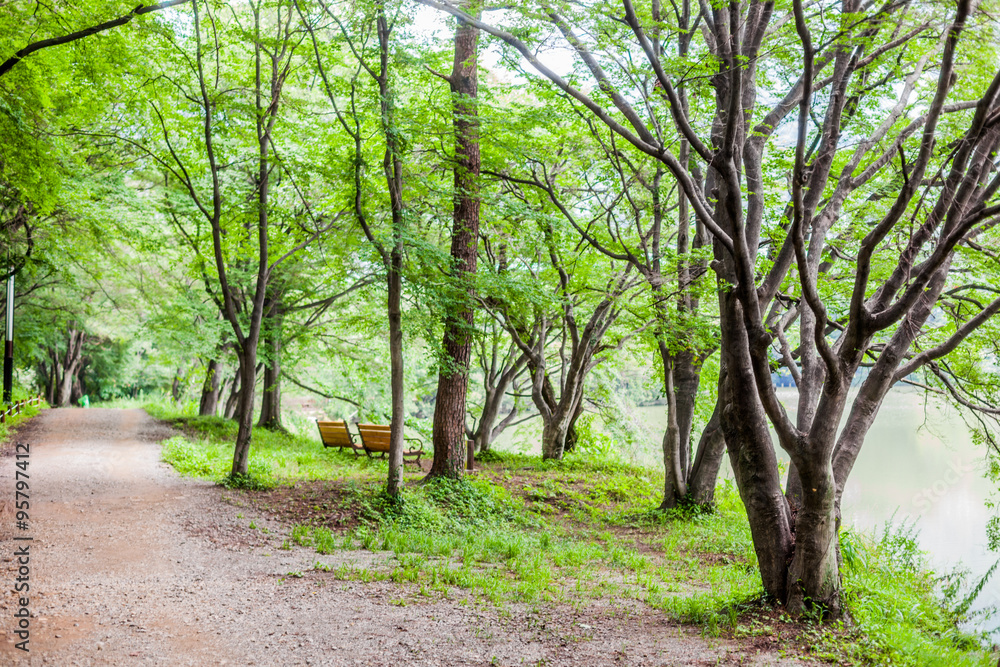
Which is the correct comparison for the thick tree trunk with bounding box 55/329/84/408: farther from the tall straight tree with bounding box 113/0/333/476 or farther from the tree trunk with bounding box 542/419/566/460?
the tree trunk with bounding box 542/419/566/460

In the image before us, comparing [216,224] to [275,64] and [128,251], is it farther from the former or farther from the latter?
[128,251]

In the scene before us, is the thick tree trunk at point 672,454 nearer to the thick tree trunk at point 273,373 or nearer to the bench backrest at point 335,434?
the bench backrest at point 335,434

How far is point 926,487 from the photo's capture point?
1625 cm

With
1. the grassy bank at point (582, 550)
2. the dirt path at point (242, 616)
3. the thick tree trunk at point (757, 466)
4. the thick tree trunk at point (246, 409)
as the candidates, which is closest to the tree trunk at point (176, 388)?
the grassy bank at point (582, 550)

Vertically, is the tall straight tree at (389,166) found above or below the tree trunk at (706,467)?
above

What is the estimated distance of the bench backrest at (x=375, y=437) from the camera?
1352 centimetres

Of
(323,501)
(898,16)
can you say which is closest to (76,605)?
(323,501)

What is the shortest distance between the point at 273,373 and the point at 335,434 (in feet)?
12.3

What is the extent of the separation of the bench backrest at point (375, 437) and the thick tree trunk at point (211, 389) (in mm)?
8619

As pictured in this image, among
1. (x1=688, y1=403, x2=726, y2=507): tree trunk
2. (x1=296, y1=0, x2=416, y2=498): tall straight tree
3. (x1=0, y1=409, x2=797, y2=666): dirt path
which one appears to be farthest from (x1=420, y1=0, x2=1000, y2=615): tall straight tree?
(x1=688, y1=403, x2=726, y2=507): tree trunk

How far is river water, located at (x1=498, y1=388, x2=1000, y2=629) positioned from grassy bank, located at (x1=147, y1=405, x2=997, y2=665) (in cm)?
165

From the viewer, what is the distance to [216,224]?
9391mm

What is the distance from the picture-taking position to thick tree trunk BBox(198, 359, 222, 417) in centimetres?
2023

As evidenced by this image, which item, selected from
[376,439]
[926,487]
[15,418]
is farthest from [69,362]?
[926,487]
